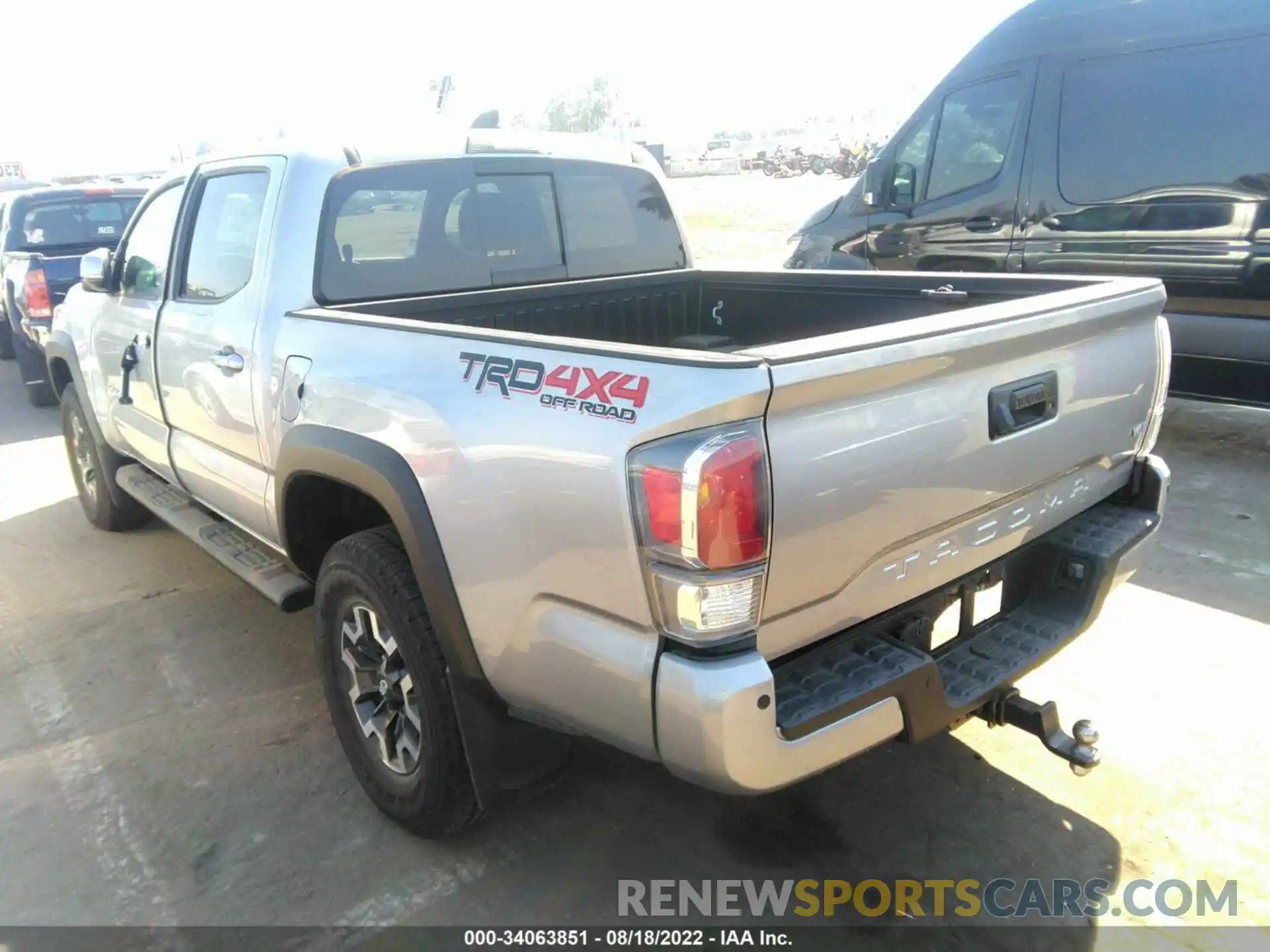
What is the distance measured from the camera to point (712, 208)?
28.3m

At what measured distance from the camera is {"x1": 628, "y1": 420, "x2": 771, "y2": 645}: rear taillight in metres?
1.83

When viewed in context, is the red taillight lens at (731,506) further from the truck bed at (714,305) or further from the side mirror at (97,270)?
the side mirror at (97,270)

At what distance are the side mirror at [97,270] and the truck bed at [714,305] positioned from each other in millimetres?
1902

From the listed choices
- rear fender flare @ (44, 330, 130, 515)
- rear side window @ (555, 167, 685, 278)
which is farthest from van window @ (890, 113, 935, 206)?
rear fender flare @ (44, 330, 130, 515)

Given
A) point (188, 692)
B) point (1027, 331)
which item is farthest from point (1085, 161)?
point (188, 692)

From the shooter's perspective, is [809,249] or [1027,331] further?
[809,249]

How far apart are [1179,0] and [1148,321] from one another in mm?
3596

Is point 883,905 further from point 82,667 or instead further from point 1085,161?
point 1085,161

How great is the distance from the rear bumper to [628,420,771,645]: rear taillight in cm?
10

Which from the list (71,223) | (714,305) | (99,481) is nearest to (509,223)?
(714,305)

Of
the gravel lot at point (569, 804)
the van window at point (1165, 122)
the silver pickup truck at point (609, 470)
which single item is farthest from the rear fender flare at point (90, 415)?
the van window at point (1165, 122)

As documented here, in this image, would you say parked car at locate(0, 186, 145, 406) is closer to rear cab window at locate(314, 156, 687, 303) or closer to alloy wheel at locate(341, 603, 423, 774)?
rear cab window at locate(314, 156, 687, 303)

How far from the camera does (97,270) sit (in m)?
4.38

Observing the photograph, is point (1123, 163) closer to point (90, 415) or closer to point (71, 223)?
point (90, 415)
